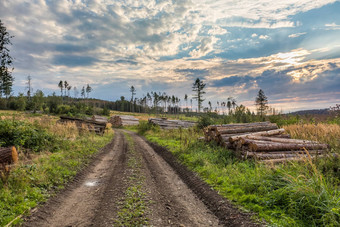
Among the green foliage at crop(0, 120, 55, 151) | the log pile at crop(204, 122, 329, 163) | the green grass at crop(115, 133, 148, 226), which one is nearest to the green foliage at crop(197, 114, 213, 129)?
the log pile at crop(204, 122, 329, 163)

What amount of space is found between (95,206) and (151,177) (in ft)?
9.23

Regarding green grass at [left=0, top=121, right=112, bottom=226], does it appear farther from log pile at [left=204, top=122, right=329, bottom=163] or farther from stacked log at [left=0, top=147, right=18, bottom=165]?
log pile at [left=204, top=122, right=329, bottom=163]

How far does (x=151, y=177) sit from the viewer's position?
7.73 m

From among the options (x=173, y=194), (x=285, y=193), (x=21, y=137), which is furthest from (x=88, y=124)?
(x=285, y=193)

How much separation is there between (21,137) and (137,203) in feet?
29.3

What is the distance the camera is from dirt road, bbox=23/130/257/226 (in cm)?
450

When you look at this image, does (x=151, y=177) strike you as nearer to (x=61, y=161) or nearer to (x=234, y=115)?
(x=61, y=161)

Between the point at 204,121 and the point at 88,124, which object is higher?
the point at 204,121

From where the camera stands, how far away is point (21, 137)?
10.3m

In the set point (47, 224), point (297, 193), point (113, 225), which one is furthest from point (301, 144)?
point (47, 224)

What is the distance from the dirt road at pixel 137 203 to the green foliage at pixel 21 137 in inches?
188

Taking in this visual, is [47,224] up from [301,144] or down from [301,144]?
down

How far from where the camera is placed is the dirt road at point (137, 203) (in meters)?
4.50

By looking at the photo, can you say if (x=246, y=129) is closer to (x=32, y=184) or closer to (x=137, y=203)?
(x=137, y=203)
